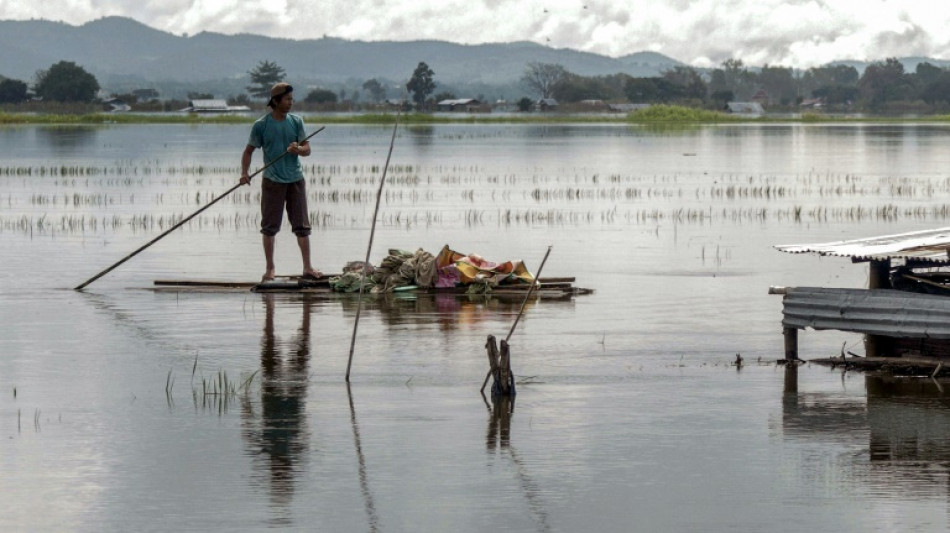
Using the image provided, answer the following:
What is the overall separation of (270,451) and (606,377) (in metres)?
2.98

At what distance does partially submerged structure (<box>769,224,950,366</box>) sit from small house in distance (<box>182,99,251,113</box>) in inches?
6507

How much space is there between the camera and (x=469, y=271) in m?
15.3

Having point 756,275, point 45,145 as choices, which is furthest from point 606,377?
point 45,145

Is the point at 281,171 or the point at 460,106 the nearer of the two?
the point at 281,171

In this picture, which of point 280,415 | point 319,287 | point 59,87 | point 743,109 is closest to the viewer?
point 280,415

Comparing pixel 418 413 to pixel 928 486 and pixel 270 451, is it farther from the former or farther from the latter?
pixel 928 486

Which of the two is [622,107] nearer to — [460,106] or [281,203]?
[460,106]

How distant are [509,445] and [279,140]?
709 centimetres

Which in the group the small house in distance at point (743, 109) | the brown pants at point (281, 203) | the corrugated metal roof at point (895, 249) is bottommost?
the corrugated metal roof at point (895, 249)

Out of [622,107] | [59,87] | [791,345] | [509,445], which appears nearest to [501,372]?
[509,445]

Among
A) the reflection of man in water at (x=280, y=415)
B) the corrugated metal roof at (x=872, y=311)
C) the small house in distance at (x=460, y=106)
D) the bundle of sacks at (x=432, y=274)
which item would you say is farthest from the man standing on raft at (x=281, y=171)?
the small house in distance at (x=460, y=106)

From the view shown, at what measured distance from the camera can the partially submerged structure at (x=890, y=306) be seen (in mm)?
10750

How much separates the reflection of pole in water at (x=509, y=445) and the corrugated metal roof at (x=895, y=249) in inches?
107

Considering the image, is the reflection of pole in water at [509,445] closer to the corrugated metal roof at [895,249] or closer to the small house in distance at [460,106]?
the corrugated metal roof at [895,249]
